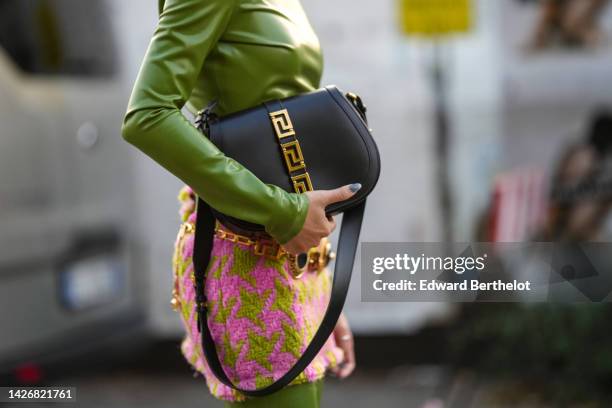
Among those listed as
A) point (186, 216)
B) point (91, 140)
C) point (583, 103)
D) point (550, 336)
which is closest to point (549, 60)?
point (583, 103)

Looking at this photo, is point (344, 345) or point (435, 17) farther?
point (435, 17)

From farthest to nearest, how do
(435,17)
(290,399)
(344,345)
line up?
(435,17), (344,345), (290,399)

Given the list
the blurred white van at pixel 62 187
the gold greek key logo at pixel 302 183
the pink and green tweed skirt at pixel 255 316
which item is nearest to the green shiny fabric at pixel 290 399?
the pink and green tweed skirt at pixel 255 316

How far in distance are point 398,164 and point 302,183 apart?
3.62m

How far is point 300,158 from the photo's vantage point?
200cm

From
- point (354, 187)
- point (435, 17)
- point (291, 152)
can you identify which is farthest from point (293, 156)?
point (435, 17)

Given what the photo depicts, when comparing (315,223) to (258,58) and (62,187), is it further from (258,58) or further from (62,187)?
(62,187)

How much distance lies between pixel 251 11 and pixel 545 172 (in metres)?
3.80

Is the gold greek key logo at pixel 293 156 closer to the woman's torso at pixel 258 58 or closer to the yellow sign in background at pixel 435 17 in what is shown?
the woman's torso at pixel 258 58

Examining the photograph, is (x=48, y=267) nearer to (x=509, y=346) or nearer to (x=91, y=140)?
(x=91, y=140)

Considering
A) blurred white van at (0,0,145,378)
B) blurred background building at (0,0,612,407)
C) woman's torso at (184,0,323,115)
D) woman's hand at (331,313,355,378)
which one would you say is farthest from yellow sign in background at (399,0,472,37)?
woman's torso at (184,0,323,115)

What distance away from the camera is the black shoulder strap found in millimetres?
2000

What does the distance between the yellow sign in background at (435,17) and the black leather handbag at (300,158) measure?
2921mm

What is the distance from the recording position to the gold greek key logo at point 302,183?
6.55 feet
